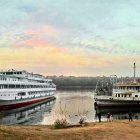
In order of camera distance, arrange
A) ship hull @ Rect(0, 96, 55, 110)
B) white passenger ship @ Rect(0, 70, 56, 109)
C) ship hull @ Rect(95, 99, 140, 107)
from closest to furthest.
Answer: ship hull @ Rect(0, 96, 55, 110)
white passenger ship @ Rect(0, 70, 56, 109)
ship hull @ Rect(95, 99, 140, 107)

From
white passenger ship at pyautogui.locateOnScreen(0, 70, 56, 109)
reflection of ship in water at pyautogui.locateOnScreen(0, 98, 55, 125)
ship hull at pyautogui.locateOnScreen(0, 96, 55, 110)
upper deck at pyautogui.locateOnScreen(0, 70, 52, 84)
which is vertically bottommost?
reflection of ship in water at pyautogui.locateOnScreen(0, 98, 55, 125)

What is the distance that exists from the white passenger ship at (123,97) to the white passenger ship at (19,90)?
21.3 metres

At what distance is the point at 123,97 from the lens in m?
78.0

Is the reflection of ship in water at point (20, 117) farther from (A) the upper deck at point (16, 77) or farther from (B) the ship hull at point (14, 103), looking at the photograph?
(A) the upper deck at point (16, 77)

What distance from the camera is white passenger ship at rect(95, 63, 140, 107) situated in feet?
250

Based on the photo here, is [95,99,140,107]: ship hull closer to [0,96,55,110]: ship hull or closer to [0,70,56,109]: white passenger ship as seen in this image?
[0,96,55,110]: ship hull

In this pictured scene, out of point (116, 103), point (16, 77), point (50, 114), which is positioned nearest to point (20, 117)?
point (50, 114)

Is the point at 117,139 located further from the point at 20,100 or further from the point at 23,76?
the point at 23,76

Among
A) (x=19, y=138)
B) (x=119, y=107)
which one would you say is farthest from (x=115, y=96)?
(x=19, y=138)

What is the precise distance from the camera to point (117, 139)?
26.5 metres

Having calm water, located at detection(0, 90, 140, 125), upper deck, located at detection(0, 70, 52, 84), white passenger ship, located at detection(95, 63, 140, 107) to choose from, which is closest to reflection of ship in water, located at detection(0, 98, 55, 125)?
calm water, located at detection(0, 90, 140, 125)

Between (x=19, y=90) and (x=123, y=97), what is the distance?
2871 centimetres

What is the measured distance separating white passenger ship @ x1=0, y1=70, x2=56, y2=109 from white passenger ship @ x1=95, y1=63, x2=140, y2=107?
2126 centimetres

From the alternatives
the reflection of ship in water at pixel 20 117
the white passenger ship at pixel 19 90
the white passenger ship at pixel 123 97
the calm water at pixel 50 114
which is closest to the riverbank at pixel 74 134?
the calm water at pixel 50 114
